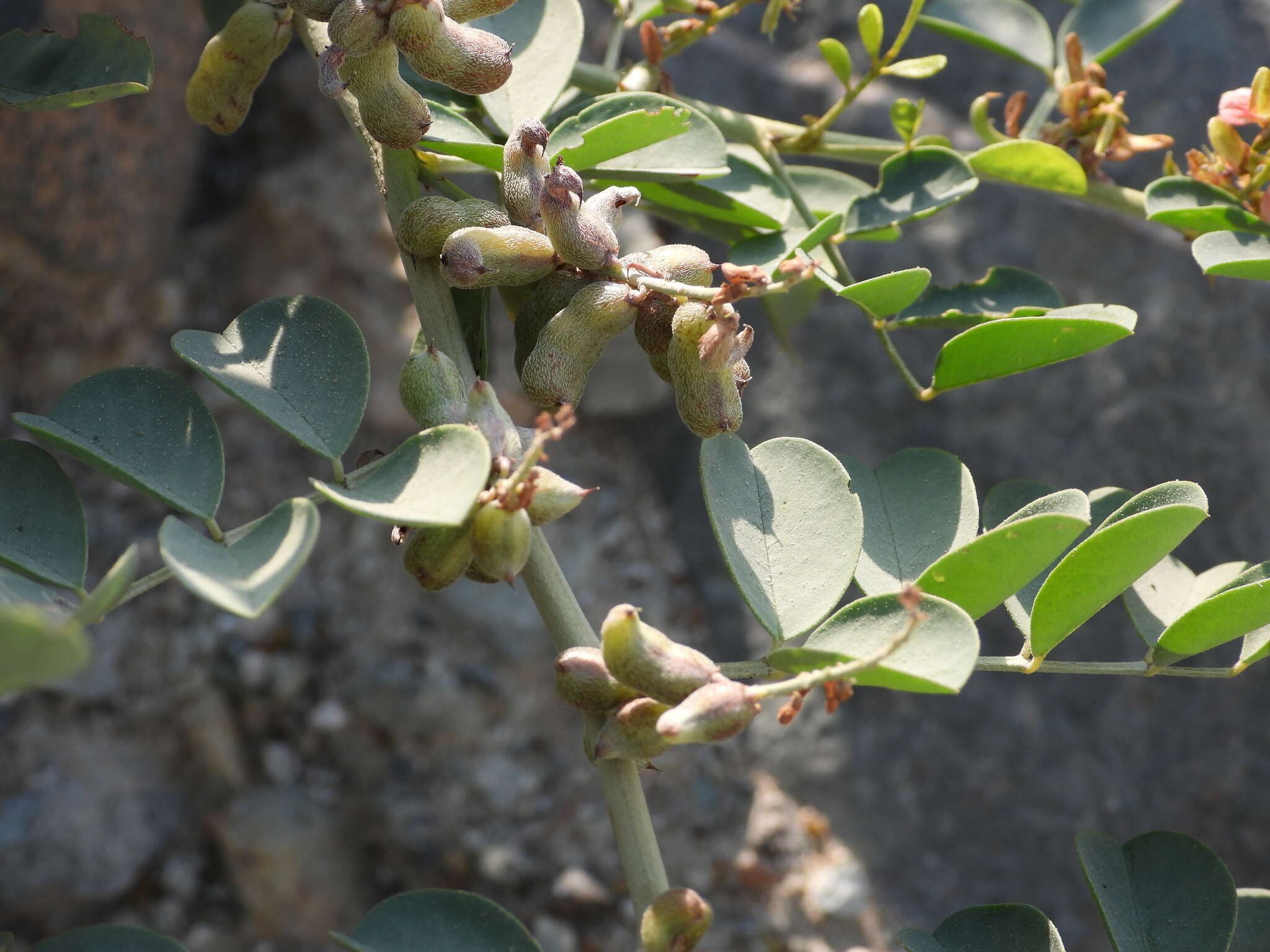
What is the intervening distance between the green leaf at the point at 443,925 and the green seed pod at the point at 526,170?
0.38 m

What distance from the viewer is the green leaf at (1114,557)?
56 centimetres

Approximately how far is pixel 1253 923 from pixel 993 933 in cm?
23

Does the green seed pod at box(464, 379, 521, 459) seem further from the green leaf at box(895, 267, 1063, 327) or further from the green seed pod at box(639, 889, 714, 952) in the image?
the green leaf at box(895, 267, 1063, 327)

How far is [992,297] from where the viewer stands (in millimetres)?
818

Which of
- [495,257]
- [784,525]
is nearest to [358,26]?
[495,257]

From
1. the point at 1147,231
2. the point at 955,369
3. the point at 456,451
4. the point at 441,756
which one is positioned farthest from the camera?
the point at 441,756

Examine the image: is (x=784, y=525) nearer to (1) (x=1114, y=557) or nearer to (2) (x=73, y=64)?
(1) (x=1114, y=557)

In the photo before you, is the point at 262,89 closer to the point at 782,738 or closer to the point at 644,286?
the point at 782,738

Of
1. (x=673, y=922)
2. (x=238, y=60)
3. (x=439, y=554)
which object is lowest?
(x=673, y=922)

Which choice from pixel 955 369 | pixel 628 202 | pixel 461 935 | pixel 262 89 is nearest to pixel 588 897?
pixel 461 935

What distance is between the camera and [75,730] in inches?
63.2

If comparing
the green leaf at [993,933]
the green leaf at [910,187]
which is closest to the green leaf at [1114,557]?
the green leaf at [993,933]

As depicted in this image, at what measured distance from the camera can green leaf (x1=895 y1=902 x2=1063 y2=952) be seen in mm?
632

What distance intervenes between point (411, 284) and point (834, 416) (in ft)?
4.19
